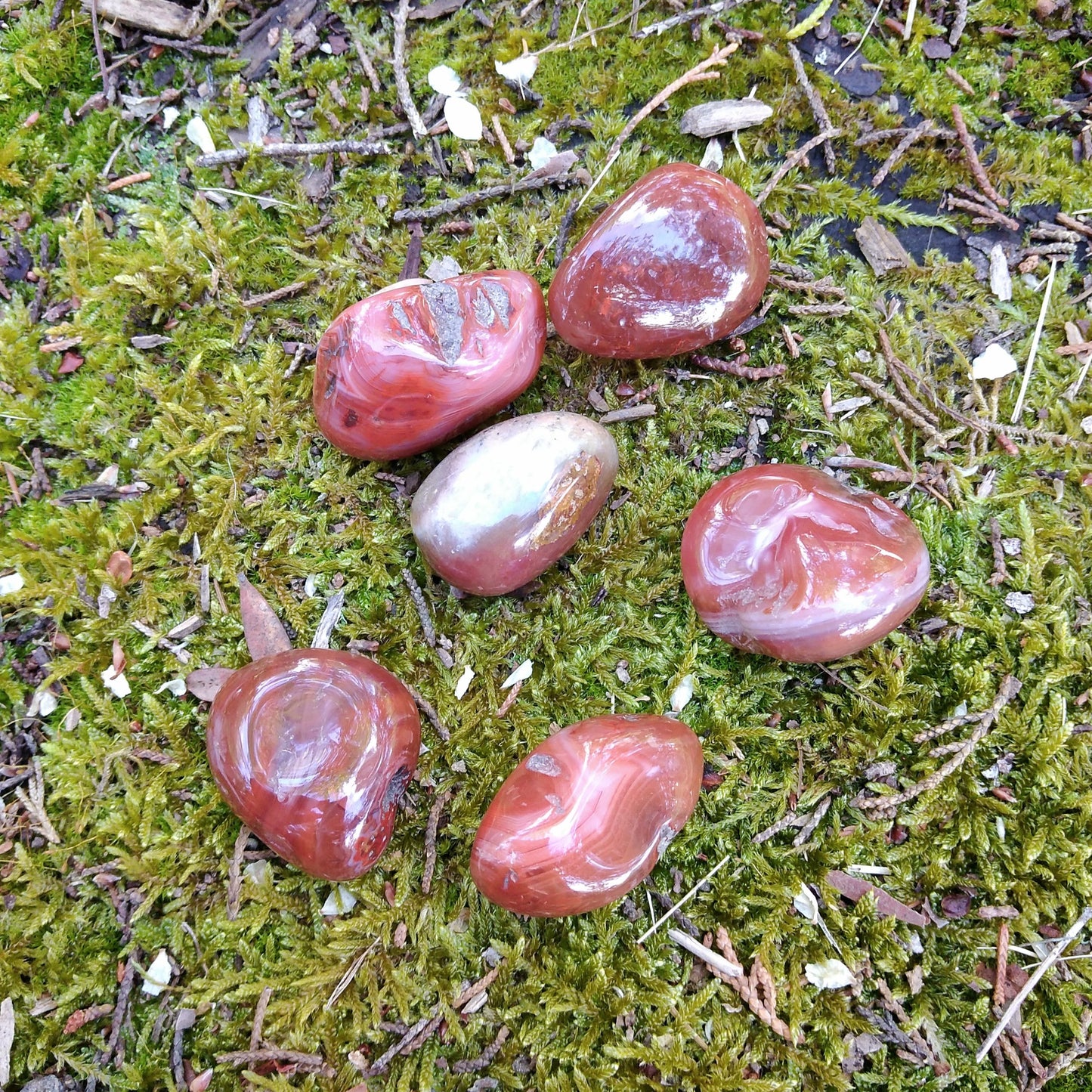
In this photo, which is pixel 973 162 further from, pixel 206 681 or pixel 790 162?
pixel 206 681

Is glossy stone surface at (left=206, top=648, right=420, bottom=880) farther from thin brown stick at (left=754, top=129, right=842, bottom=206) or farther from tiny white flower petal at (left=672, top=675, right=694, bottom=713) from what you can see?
thin brown stick at (left=754, top=129, right=842, bottom=206)

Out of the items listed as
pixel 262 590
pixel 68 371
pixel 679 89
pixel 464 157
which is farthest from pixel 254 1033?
pixel 679 89

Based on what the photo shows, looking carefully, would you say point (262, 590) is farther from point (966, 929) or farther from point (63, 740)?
point (966, 929)

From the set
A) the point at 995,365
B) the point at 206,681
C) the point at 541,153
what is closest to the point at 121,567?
the point at 206,681

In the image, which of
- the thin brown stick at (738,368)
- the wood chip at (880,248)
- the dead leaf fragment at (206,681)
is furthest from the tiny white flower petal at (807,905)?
the wood chip at (880,248)

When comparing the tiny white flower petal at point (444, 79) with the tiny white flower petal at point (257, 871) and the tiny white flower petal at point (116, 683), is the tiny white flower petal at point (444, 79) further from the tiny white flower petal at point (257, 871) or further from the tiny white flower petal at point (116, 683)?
the tiny white flower petal at point (257, 871)

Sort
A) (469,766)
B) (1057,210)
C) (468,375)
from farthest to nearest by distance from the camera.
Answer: (1057,210)
(469,766)
(468,375)

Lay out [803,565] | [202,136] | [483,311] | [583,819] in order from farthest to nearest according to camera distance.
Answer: [202,136]
[483,311]
[803,565]
[583,819]
